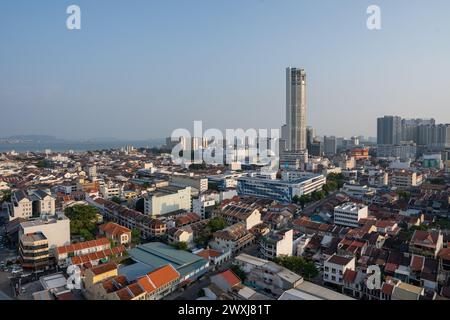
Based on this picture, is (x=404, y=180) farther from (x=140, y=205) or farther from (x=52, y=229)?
(x=52, y=229)

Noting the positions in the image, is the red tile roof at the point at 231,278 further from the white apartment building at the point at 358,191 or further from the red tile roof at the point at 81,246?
the white apartment building at the point at 358,191

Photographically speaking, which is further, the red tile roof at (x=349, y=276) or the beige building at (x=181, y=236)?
the beige building at (x=181, y=236)

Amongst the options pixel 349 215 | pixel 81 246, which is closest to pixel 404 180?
pixel 349 215

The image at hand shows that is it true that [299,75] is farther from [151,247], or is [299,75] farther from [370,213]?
[151,247]

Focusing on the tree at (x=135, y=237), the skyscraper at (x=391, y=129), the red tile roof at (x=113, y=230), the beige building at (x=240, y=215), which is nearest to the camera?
the red tile roof at (x=113, y=230)

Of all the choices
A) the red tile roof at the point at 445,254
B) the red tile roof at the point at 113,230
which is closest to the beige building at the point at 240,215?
the red tile roof at the point at 113,230

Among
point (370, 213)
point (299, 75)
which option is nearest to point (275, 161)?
point (299, 75)

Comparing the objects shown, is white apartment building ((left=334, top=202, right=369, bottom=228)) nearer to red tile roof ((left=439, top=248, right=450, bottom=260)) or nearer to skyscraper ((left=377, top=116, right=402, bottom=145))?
red tile roof ((left=439, top=248, right=450, bottom=260))

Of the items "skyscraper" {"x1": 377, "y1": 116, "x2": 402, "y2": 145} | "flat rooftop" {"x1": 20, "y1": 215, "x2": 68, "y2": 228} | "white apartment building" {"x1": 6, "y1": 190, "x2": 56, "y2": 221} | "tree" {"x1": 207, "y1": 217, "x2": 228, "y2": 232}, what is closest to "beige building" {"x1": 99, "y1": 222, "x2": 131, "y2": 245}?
"flat rooftop" {"x1": 20, "y1": 215, "x2": 68, "y2": 228}
